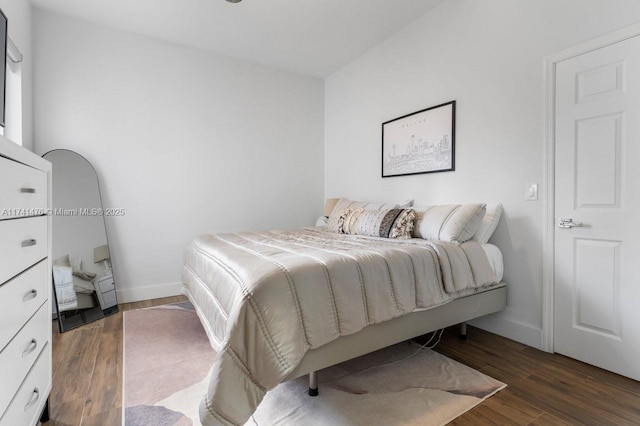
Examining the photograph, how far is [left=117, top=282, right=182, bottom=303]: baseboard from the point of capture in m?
3.35

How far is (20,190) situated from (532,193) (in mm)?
2784

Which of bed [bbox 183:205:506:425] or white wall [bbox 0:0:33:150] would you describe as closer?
bed [bbox 183:205:506:425]

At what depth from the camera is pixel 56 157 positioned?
299cm

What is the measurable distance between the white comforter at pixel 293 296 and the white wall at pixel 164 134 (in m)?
1.59

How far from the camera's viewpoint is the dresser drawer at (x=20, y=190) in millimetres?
1015

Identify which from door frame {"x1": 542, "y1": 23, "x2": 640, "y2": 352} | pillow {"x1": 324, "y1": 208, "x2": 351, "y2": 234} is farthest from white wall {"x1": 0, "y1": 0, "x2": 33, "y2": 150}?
door frame {"x1": 542, "y1": 23, "x2": 640, "y2": 352}

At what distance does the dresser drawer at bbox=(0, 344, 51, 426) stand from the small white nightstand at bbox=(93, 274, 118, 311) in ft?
5.65

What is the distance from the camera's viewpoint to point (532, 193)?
227 cm

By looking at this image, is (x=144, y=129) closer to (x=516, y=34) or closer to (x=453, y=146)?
(x=453, y=146)

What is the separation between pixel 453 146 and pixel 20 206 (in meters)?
2.82

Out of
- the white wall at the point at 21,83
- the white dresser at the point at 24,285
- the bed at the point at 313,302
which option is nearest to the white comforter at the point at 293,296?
the bed at the point at 313,302

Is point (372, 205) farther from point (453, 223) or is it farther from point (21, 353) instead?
point (21, 353)

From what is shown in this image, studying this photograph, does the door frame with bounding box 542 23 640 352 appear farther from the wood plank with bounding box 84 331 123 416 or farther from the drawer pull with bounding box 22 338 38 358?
the drawer pull with bounding box 22 338 38 358

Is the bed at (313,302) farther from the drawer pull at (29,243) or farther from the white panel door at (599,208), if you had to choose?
the drawer pull at (29,243)
